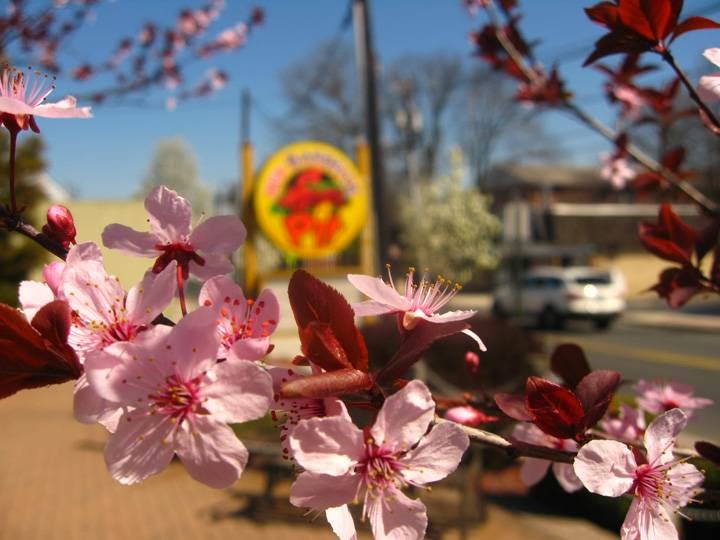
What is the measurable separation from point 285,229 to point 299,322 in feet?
34.3

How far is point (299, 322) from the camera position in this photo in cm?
69

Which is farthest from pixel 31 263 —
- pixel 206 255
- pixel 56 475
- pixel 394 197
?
pixel 394 197

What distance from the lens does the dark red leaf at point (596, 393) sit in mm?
804

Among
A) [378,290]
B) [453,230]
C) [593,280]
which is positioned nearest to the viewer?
[378,290]

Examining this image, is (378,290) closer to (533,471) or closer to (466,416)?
(466,416)

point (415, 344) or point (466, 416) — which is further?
point (466, 416)

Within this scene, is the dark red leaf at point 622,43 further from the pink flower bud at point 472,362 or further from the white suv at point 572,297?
the white suv at point 572,297

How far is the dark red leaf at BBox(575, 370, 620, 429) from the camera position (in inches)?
31.7

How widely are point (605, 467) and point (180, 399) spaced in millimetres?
476

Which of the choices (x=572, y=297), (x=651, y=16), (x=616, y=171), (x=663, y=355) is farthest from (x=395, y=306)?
(x=572, y=297)

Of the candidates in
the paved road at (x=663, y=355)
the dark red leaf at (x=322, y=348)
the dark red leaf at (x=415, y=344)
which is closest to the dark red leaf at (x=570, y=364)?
the dark red leaf at (x=415, y=344)

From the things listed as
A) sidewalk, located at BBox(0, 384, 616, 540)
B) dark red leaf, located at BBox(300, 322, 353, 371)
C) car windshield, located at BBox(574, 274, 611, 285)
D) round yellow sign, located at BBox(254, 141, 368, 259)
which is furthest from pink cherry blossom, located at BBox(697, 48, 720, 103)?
car windshield, located at BBox(574, 274, 611, 285)

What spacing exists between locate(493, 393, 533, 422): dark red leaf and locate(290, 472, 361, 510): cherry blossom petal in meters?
0.28

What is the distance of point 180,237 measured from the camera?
31.9 inches
